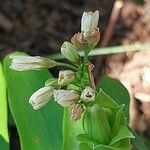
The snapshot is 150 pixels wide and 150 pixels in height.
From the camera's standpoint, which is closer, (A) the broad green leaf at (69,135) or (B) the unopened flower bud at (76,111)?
(B) the unopened flower bud at (76,111)

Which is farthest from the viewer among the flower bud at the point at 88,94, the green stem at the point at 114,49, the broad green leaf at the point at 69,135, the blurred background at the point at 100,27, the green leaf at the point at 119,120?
the blurred background at the point at 100,27

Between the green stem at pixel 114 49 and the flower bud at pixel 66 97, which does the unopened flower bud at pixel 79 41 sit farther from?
the green stem at pixel 114 49

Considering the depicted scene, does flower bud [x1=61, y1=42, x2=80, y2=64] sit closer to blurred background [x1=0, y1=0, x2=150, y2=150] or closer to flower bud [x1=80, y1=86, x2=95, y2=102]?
flower bud [x1=80, y1=86, x2=95, y2=102]

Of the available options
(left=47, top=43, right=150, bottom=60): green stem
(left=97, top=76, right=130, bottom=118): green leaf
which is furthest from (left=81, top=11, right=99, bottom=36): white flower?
(left=47, top=43, right=150, bottom=60): green stem

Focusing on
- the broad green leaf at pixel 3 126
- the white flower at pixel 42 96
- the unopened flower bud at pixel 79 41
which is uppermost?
the unopened flower bud at pixel 79 41

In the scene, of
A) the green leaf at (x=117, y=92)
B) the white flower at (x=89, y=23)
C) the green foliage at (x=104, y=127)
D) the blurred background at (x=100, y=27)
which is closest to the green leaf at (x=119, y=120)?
the green foliage at (x=104, y=127)

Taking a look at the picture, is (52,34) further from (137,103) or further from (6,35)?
(137,103)
